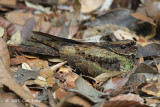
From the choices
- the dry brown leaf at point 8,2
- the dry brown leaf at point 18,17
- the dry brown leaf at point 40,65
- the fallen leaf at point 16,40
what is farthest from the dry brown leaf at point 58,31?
the dry brown leaf at point 8,2

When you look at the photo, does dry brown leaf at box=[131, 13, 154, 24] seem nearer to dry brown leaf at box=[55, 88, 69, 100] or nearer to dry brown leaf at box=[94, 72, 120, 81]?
dry brown leaf at box=[94, 72, 120, 81]

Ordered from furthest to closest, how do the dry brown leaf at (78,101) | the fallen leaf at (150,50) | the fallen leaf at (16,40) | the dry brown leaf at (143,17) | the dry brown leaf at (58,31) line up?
the dry brown leaf at (143,17) → the dry brown leaf at (58,31) → the fallen leaf at (150,50) → the fallen leaf at (16,40) → the dry brown leaf at (78,101)

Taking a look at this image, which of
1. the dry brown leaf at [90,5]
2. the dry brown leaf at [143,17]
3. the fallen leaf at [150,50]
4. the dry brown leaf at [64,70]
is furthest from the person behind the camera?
the dry brown leaf at [90,5]

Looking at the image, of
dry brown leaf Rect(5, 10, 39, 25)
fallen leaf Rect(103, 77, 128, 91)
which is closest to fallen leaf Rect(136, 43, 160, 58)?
fallen leaf Rect(103, 77, 128, 91)

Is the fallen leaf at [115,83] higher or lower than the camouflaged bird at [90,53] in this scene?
lower

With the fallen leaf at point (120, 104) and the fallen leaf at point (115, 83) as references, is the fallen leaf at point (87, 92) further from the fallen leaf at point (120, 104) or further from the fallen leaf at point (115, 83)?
the fallen leaf at point (115, 83)

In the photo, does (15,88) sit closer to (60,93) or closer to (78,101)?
(60,93)

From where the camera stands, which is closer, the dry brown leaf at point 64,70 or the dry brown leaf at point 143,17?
the dry brown leaf at point 64,70

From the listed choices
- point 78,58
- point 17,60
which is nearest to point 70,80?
point 78,58
